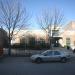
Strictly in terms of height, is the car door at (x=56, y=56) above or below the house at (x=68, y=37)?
below

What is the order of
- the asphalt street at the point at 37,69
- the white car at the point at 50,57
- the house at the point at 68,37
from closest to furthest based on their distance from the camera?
1. the asphalt street at the point at 37,69
2. the white car at the point at 50,57
3. the house at the point at 68,37

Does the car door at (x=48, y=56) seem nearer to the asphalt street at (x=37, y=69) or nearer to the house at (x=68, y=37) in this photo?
the asphalt street at (x=37, y=69)

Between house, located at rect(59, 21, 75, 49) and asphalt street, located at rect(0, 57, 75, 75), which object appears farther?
house, located at rect(59, 21, 75, 49)

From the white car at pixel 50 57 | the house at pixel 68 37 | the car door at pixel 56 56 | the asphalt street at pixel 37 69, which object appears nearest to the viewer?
the asphalt street at pixel 37 69

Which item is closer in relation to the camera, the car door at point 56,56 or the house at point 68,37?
the car door at point 56,56

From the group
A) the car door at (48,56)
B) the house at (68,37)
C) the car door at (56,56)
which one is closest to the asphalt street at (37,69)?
the car door at (48,56)

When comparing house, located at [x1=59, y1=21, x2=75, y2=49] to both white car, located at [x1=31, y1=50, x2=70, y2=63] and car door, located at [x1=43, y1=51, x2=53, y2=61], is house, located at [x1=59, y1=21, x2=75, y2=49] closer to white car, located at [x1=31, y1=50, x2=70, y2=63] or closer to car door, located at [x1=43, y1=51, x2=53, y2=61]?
white car, located at [x1=31, y1=50, x2=70, y2=63]

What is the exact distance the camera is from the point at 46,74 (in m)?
14.3

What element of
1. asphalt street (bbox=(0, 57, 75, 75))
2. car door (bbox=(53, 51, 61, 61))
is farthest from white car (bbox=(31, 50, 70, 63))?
asphalt street (bbox=(0, 57, 75, 75))

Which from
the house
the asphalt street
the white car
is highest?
the house

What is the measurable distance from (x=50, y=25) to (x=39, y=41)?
36.1ft

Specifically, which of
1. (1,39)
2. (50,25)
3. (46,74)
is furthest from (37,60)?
(1,39)

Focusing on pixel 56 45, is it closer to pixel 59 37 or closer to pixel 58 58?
pixel 59 37

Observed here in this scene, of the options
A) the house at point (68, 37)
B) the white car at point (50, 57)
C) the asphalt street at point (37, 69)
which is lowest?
the asphalt street at point (37, 69)
